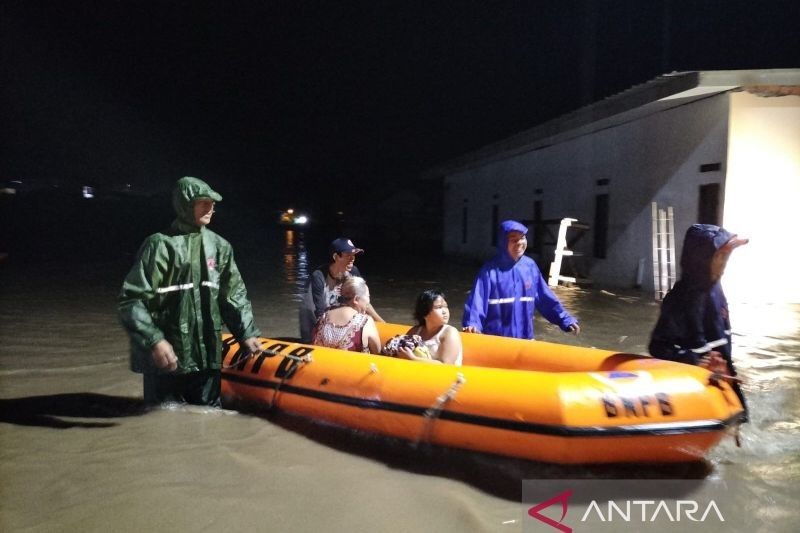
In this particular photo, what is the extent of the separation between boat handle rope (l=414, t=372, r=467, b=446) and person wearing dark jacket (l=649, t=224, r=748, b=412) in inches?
44.1

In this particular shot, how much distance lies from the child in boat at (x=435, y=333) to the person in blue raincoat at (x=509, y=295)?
0.41m

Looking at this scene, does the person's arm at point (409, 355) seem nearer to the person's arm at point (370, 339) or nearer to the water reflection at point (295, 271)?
the person's arm at point (370, 339)

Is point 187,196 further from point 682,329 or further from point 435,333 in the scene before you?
point 682,329

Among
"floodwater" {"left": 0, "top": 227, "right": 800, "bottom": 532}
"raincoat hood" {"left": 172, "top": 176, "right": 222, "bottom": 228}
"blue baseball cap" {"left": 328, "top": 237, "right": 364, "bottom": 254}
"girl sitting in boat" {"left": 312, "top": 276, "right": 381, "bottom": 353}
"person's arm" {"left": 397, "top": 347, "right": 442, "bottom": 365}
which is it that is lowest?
"floodwater" {"left": 0, "top": 227, "right": 800, "bottom": 532}

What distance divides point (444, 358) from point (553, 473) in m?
1.04

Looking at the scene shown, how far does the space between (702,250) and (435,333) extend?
5.79ft

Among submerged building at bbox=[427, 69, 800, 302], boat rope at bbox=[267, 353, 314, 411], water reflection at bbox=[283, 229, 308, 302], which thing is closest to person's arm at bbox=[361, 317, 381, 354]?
boat rope at bbox=[267, 353, 314, 411]

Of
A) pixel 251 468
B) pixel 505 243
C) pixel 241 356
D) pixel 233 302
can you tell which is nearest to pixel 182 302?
pixel 233 302

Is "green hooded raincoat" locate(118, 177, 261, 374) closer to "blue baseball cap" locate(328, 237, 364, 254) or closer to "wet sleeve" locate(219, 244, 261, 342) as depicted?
"wet sleeve" locate(219, 244, 261, 342)

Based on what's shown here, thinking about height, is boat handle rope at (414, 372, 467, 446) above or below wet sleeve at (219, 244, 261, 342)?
below

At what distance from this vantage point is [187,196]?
355 centimetres

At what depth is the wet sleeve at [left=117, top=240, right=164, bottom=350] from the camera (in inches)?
134

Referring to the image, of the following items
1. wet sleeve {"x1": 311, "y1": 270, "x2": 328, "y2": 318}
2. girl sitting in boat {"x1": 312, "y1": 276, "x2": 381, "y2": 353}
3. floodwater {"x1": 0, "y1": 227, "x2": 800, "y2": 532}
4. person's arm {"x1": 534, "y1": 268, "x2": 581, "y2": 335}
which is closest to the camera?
floodwater {"x1": 0, "y1": 227, "x2": 800, "y2": 532}

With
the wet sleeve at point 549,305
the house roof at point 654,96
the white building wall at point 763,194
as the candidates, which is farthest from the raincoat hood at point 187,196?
the white building wall at point 763,194
